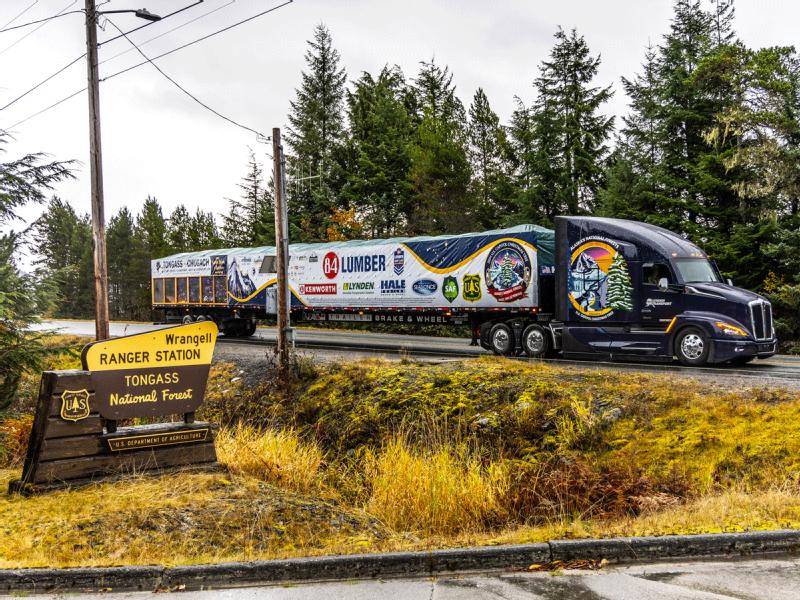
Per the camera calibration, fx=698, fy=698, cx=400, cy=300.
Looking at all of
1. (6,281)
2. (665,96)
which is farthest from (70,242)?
(6,281)

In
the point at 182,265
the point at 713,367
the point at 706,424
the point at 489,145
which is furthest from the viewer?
the point at 489,145

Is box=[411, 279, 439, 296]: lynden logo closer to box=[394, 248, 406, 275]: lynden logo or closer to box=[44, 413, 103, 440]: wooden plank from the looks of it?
box=[394, 248, 406, 275]: lynden logo

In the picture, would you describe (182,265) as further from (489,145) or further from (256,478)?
(256,478)

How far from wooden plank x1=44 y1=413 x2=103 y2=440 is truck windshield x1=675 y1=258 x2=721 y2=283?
43.6 feet

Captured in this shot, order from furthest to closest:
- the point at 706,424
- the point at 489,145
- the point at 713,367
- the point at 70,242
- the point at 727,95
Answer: the point at 70,242 → the point at 489,145 → the point at 727,95 → the point at 713,367 → the point at 706,424

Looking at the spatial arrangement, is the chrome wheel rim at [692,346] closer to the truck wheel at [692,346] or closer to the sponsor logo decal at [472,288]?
the truck wheel at [692,346]

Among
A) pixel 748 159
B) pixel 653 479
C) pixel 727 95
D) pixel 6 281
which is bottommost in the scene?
pixel 653 479

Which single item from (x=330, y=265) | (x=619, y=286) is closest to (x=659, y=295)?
(x=619, y=286)

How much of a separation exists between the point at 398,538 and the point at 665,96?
28308mm

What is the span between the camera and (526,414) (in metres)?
12.2

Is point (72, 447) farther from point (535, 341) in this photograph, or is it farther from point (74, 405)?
point (535, 341)

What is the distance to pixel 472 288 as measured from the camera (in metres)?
21.0

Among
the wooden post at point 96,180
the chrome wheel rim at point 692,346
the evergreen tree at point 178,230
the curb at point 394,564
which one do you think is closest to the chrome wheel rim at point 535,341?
the chrome wheel rim at point 692,346

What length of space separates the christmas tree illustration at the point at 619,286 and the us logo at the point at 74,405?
12789mm
